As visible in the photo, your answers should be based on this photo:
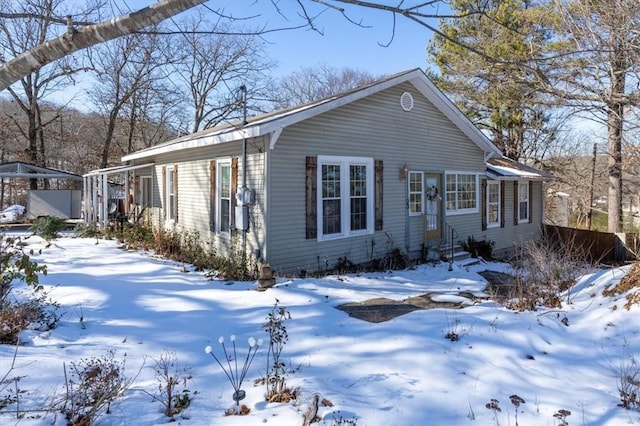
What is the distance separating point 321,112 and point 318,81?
90.6 feet

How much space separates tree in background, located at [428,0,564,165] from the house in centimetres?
509

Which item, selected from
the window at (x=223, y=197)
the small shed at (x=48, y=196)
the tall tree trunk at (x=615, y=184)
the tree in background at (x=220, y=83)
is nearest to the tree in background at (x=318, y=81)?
the tree in background at (x=220, y=83)

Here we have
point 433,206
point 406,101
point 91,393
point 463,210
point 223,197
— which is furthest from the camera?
point 463,210

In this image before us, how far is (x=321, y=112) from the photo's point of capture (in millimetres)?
8336

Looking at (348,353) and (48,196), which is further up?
(48,196)

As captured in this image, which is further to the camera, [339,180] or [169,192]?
[169,192]

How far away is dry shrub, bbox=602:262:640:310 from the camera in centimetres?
496

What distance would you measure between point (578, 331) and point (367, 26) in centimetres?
415

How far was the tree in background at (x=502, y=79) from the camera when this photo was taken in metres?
16.2

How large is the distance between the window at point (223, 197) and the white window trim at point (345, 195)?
207 centimetres

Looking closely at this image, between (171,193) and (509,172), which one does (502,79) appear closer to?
(509,172)

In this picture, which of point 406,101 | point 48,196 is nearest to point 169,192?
point 406,101

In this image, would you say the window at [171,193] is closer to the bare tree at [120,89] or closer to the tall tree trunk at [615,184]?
the bare tree at [120,89]

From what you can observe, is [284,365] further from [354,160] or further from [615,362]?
[354,160]
